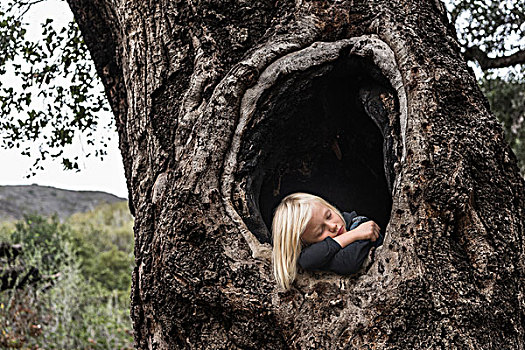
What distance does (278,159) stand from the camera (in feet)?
10.9

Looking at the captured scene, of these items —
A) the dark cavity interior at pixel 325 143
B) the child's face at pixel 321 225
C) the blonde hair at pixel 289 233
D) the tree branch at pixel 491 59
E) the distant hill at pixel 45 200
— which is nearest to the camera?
the blonde hair at pixel 289 233

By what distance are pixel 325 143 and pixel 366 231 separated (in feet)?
3.03

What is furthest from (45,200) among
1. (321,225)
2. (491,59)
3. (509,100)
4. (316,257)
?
→ (316,257)

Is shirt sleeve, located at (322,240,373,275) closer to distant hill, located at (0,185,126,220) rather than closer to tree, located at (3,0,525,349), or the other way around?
tree, located at (3,0,525,349)

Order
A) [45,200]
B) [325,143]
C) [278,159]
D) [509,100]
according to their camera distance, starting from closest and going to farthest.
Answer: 1. [278,159]
2. [325,143]
3. [509,100]
4. [45,200]

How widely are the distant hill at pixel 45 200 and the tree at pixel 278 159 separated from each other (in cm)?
2701

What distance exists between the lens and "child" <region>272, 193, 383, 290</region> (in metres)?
2.43

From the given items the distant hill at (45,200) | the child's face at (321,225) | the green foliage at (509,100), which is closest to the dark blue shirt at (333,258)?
the child's face at (321,225)

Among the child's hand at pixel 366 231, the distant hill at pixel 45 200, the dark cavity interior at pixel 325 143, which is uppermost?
the distant hill at pixel 45 200

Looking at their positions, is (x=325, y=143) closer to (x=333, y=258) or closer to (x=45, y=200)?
(x=333, y=258)

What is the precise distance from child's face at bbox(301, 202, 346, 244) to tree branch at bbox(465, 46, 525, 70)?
5.08 meters

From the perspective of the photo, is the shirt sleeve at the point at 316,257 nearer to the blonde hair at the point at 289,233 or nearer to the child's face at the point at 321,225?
the blonde hair at the point at 289,233

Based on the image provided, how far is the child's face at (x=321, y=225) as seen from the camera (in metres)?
2.92

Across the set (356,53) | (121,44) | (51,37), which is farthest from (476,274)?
(51,37)
